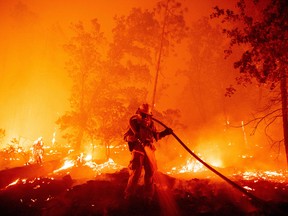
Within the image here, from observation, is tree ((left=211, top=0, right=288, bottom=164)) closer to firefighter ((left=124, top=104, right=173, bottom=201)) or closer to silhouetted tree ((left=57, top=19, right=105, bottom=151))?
firefighter ((left=124, top=104, right=173, bottom=201))

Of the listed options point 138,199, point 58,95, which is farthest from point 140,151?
point 58,95

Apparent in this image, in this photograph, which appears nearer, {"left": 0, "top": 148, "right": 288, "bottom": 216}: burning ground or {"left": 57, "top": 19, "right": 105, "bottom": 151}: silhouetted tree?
{"left": 0, "top": 148, "right": 288, "bottom": 216}: burning ground

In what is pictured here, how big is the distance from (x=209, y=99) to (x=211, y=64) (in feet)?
35.7

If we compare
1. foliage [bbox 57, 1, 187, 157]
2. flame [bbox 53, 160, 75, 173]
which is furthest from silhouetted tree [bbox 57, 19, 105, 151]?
flame [bbox 53, 160, 75, 173]

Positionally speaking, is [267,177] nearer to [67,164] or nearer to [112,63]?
[67,164]

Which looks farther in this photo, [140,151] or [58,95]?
[58,95]

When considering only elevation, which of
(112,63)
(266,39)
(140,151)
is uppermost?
(112,63)

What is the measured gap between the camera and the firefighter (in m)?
8.06

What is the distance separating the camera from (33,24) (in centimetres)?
4609

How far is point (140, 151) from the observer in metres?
8.11

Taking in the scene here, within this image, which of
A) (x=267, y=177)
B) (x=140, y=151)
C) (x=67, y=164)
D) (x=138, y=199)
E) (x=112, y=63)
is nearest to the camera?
(x=138, y=199)

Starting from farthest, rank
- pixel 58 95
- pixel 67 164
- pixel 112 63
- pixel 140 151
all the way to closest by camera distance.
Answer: pixel 58 95 → pixel 112 63 → pixel 67 164 → pixel 140 151

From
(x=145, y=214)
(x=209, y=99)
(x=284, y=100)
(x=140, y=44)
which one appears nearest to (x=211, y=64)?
(x=209, y=99)

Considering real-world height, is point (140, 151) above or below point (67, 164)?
below
